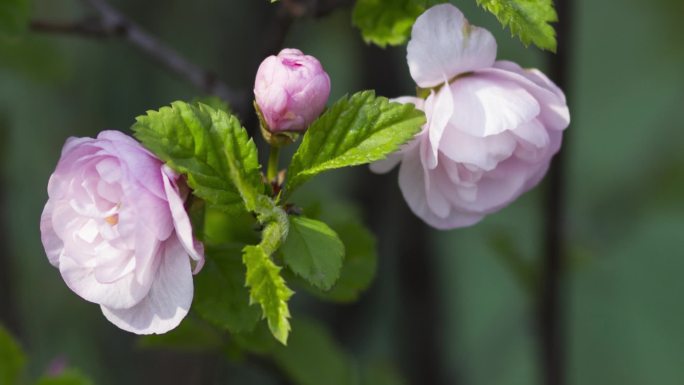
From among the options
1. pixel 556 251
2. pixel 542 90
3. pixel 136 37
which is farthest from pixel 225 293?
pixel 556 251

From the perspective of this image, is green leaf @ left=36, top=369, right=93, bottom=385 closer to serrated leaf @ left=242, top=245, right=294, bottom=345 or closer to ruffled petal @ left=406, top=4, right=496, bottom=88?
serrated leaf @ left=242, top=245, right=294, bottom=345

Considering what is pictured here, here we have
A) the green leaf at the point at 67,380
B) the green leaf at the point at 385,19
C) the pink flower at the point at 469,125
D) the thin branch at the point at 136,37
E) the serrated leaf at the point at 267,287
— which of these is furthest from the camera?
the thin branch at the point at 136,37

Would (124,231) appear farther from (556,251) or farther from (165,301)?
(556,251)

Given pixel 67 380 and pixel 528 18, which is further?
pixel 67 380

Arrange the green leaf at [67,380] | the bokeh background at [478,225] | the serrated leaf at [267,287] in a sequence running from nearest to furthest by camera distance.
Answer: the serrated leaf at [267,287]
the green leaf at [67,380]
the bokeh background at [478,225]

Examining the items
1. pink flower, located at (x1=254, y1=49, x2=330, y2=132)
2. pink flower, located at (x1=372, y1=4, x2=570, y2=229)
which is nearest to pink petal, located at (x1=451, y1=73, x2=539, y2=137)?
pink flower, located at (x1=372, y1=4, x2=570, y2=229)

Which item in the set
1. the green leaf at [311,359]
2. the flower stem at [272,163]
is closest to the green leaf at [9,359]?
the green leaf at [311,359]

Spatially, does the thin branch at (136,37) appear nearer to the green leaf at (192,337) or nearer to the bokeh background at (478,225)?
the green leaf at (192,337)
